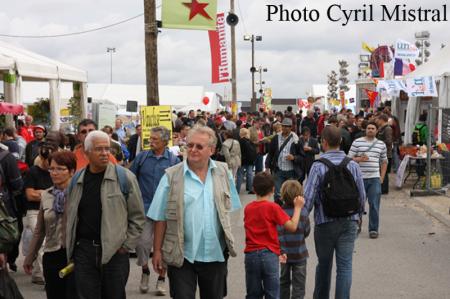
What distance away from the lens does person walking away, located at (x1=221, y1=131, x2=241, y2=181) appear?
51.6 ft

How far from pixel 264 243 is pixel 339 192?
0.83 meters

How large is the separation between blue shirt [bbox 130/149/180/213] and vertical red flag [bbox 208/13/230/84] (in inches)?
642

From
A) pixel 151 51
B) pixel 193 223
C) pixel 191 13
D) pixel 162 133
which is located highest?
pixel 191 13

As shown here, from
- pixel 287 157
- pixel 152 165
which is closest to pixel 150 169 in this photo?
pixel 152 165

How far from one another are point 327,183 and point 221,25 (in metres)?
19.5

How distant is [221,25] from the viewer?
82.8 ft

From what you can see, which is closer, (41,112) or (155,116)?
(155,116)

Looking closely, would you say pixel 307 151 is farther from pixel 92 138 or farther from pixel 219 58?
pixel 219 58

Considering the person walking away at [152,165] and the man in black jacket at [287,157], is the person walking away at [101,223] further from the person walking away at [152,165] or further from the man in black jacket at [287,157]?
the man in black jacket at [287,157]

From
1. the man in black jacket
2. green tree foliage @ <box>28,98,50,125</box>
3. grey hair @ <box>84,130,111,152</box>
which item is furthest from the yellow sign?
green tree foliage @ <box>28,98,50,125</box>

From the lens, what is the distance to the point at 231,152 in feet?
51.9

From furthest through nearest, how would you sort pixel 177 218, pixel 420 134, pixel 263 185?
pixel 420 134 < pixel 263 185 < pixel 177 218

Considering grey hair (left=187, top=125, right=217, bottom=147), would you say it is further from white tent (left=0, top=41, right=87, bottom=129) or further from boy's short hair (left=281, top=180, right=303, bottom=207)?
white tent (left=0, top=41, right=87, bottom=129)

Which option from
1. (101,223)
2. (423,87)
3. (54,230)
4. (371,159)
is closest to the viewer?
(101,223)
